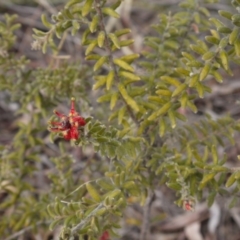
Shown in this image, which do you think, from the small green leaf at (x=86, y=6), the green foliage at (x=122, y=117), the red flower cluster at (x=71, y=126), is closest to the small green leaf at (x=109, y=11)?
the green foliage at (x=122, y=117)

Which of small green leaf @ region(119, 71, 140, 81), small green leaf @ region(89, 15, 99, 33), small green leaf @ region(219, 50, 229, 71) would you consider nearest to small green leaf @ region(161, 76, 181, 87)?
small green leaf @ region(119, 71, 140, 81)

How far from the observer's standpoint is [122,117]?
7.30ft

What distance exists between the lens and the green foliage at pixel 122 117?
6.64 feet

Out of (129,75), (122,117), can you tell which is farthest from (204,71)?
(122,117)

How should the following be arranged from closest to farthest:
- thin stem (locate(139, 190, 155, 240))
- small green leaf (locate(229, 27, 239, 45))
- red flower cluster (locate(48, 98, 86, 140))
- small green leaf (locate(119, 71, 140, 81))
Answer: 1. red flower cluster (locate(48, 98, 86, 140))
2. small green leaf (locate(229, 27, 239, 45))
3. small green leaf (locate(119, 71, 140, 81))
4. thin stem (locate(139, 190, 155, 240))

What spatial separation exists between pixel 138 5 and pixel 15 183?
2387 millimetres

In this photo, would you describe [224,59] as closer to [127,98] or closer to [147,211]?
[127,98]

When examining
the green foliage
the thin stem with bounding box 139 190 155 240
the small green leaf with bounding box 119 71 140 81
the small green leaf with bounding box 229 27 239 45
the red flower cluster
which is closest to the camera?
the red flower cluster

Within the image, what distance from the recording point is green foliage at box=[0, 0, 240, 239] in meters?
2.02

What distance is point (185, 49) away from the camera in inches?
100.0

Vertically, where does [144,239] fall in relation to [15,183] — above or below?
below

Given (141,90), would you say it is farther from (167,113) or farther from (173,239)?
(173,239)

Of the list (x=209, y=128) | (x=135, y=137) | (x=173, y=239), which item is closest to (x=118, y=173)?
(x=135, y=137)

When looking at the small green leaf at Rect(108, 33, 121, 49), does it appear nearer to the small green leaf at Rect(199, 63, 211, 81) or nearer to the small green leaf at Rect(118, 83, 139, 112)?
the small green leaf at Rect(118, 83, 139, 112)
